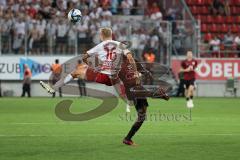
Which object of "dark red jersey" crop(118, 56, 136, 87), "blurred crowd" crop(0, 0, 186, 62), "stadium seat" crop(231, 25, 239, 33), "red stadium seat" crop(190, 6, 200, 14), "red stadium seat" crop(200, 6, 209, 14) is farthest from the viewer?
"red stadium seat" crop(200, 6, 209, 14)

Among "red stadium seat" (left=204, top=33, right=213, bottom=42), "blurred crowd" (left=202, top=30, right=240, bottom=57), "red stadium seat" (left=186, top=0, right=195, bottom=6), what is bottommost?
"blurred crowd" (left=202, top=30, right=240, bottom=57)

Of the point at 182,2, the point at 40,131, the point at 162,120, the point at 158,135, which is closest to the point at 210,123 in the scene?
the point at 162,120

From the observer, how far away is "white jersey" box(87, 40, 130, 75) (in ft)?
45.7

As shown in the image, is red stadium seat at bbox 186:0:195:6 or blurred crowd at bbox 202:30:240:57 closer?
blurred crowd at bbox 202:30:240:57

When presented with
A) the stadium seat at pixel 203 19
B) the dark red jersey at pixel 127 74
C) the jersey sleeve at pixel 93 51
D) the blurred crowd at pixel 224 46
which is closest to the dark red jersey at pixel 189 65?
the blurred crowd at pixel 224 46

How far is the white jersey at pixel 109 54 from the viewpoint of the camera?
13.9 m

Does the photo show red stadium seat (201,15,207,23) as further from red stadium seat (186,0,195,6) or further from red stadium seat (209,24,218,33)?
red stadium seat (186,0,195,6)

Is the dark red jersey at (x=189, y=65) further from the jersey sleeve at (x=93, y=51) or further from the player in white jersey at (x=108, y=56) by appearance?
the jersey sleeve at (x=93, y=51)

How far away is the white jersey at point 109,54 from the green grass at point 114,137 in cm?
154

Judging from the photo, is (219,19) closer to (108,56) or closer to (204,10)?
(204,10)

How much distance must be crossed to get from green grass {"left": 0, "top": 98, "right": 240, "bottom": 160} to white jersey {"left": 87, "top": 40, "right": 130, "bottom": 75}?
5.04 ft

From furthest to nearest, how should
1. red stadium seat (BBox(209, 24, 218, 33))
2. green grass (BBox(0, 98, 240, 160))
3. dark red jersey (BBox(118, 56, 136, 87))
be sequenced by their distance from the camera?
1. red stadium seat (BBox(209, 24, 218, 33))
2. dark red jersey (BBox(118, 56, 136, 87))
3. green grass (BBox(0, 98, 240, 160))

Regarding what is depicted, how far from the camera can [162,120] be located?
21.2 m

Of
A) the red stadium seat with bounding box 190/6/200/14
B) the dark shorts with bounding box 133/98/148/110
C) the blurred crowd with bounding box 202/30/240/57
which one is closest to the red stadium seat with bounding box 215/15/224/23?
the red stadium seat with bounding box 190/6/200/14
